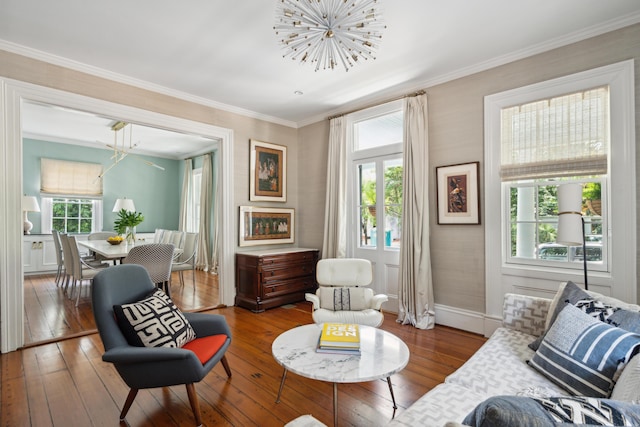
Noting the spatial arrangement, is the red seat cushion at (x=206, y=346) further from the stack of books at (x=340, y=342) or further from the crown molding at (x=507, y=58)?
the crown molding at (x=507, y=58)

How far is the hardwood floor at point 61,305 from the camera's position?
351cm

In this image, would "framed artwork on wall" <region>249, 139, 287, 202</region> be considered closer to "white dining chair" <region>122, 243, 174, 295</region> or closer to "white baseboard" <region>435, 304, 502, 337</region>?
"white dining chair" <region>122, 243, 174, 295</region>

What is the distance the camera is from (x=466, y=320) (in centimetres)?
351

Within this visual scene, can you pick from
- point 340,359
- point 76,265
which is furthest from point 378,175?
point 76,265

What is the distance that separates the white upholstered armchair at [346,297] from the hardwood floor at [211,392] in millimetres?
540

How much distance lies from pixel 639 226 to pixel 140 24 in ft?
14.7

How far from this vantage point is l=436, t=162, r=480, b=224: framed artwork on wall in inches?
135

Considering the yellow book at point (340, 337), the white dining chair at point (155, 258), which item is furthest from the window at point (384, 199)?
the white dining chair at point (155, 258)

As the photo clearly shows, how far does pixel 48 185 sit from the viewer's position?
6.79m

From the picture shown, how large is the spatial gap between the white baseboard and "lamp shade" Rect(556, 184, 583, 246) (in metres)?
1.27

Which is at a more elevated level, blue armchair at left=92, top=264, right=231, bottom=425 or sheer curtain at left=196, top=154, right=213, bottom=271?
sheer curtain at left=196, top=154, right=213, bottom=271

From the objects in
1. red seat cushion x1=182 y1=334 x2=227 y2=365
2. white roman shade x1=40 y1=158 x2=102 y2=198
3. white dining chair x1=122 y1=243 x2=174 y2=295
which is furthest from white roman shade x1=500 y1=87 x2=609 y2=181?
white roman shade x1=40 y1=158 x2=102 y2=198

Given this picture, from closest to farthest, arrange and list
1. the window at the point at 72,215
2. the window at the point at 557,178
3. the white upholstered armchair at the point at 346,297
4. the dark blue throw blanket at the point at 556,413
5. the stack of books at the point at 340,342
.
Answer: the dark blue throw blanket at the point at 556,413 → the stack of books at the point at 340,342 → the window at the point at 557,178 → the white upholstered armchair at the point at 346,297 → the window at the point at 72,215

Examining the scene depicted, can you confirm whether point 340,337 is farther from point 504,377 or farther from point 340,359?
point 504,377
